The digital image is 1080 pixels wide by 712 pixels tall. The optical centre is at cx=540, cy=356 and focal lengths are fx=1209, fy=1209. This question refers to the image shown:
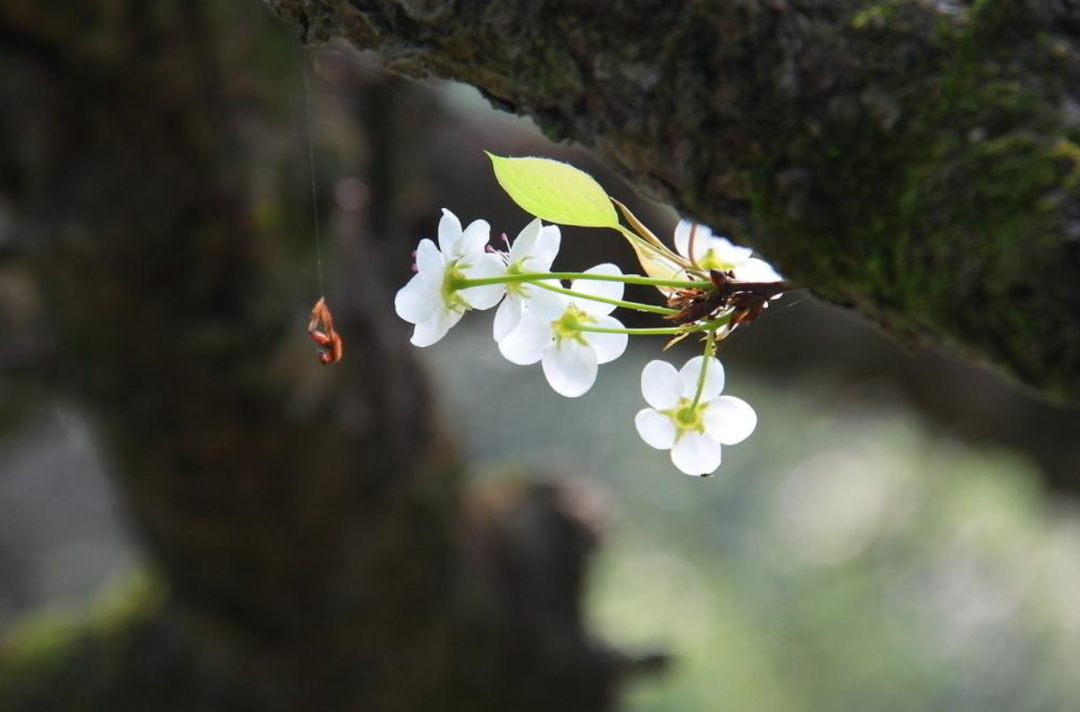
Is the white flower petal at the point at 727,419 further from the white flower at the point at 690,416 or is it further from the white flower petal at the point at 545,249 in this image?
the white flower petal at the point at 545,249

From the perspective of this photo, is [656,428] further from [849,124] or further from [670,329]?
[849,124]

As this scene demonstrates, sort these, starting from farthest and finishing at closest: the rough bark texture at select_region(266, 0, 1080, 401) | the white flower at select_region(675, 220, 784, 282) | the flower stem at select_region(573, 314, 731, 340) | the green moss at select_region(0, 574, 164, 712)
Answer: the green moss at select_region(0, 574, 164, 712)
the white flower at select_region(675, 220, 784, 282)
the flower stem at select_region(573, 314, 731, 340)
the rough bark texture at select_region(266, 0, 1080, 401)

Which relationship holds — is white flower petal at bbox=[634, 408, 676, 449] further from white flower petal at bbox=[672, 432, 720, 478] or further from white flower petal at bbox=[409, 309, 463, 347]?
white flower petal at bbox=[409, 309, 463, 347]

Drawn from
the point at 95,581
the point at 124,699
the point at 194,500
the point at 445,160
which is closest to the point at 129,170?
the point at 194,500

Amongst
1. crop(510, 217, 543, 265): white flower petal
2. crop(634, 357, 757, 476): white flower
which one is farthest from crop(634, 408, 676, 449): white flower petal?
crop(510, 217, 543, 265): white flower petal

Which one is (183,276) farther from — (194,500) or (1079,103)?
(1079,103)

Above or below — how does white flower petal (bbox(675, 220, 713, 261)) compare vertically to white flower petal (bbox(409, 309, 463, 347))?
above

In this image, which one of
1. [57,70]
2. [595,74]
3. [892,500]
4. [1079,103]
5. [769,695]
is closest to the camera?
[1079,103]

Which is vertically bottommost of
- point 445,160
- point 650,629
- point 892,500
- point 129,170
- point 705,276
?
point 650,629
